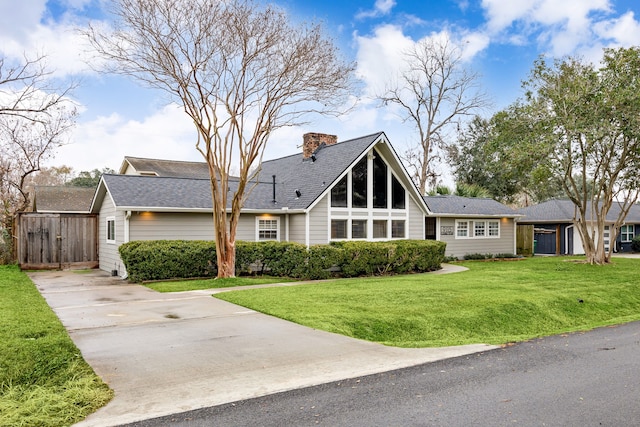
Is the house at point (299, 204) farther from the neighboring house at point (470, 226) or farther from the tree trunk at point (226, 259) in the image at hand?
the neighboring house at point (470, 226)

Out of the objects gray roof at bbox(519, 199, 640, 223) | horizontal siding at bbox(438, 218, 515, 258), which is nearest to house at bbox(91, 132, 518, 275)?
horizontal siding at bbox(438, 218, 515, 258)

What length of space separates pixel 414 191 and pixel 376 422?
16279 millimetres

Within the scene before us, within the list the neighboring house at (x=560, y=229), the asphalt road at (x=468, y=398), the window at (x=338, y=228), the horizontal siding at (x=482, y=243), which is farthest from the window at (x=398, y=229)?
the neighboring house at (x=560, y=229)

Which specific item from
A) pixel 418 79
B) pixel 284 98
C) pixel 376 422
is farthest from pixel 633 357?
pixel 418 79

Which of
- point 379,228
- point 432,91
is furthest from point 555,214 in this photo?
point 379,228

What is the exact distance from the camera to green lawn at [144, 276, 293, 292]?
13.1m

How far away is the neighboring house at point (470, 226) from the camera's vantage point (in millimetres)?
23625

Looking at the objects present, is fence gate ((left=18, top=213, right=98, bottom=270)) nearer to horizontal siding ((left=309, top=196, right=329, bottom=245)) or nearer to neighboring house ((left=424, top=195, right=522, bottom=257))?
horizontal siding ((left=309, top=196, right=329, bottom=245))

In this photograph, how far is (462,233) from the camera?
2442cm

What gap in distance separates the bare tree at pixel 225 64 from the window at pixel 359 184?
3.52 meters

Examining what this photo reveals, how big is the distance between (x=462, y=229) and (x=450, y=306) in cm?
1496

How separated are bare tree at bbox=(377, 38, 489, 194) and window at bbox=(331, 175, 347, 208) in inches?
567

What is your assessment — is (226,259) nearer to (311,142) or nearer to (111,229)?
(111,229)

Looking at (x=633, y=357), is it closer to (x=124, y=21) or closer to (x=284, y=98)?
(x=284, y=98)
